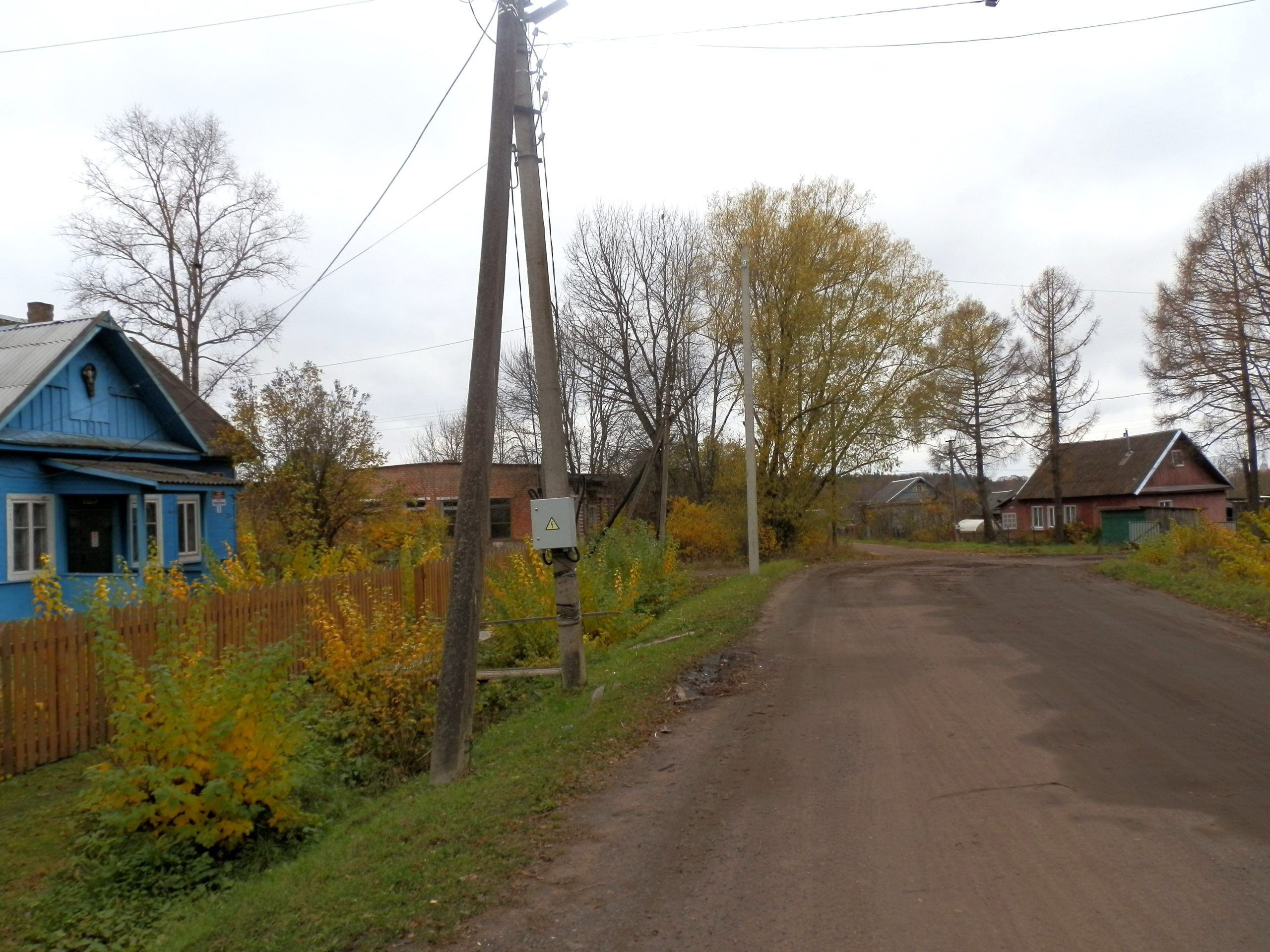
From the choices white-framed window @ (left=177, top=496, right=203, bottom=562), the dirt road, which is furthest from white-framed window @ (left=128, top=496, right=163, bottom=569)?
the dirt road

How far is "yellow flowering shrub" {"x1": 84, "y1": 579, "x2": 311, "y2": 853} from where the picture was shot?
6516mm

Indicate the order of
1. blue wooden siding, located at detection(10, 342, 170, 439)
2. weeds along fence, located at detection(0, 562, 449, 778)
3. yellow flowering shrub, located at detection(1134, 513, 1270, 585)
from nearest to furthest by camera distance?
weeds along fence, located at detection(0, 562, 449, 778) → yellow flowering shrub, located at detection(1134, 513, 1270, 585) → blue wooden siding, located at detection(10, 342, 170, 439)

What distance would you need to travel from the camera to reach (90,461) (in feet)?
58.0

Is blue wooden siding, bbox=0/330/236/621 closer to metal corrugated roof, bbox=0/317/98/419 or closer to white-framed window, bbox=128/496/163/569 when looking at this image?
white-framed window, bbox=128/496/163/569

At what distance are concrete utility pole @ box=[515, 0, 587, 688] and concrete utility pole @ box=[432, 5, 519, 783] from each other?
1431mm

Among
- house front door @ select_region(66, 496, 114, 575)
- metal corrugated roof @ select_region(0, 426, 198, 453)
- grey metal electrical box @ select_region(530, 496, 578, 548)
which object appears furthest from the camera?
house front door @ select_region(66, 496, 114, 575)

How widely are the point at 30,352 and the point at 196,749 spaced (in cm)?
1413

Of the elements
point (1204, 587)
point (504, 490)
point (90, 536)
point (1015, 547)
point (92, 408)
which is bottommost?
point (1015, 547)

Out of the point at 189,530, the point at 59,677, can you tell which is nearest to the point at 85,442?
the point at 189,530

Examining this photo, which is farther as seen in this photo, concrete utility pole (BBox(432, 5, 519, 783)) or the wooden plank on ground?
the wooden plank on ground

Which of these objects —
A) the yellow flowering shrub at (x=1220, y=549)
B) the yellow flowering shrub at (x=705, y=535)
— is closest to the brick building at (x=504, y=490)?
the yellow flowering shrub at (x=705, y=535)

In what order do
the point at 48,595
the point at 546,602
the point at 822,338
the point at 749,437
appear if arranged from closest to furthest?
the point at 48,595
the point at 546,602
the point at 749,437
the point at 822,338

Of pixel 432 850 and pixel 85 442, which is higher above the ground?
pixel 85 442

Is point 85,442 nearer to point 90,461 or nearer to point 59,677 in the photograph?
point 90,461
